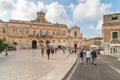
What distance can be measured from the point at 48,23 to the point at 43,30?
3892 millimetres

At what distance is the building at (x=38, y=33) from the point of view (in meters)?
73.2

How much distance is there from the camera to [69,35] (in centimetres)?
8831

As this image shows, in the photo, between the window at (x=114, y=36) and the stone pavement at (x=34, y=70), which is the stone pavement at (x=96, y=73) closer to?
the stone pavement at (x=34, y=70)

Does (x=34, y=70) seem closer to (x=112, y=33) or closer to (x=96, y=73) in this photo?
(x=96, y=73)

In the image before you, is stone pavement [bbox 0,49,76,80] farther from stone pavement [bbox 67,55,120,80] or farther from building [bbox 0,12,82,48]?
building [bbox 0,12,82,48]

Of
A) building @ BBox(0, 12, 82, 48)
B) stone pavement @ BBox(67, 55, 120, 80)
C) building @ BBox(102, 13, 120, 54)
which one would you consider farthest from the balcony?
stone pavement @ BBox(67, 55, 120, 80)

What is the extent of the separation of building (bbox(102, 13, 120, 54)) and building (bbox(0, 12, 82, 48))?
25778 mm

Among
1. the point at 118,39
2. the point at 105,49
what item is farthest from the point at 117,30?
the point at 105,49

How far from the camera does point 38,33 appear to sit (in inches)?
3187

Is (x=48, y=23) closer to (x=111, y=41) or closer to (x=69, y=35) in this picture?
(x=69, y=35)

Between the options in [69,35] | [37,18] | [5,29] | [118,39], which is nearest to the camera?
[118,39]

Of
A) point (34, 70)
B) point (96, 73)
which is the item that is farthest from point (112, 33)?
point (34, 70)

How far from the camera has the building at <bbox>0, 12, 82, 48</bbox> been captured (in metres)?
73.2

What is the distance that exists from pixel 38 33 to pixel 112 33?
39973 mm
